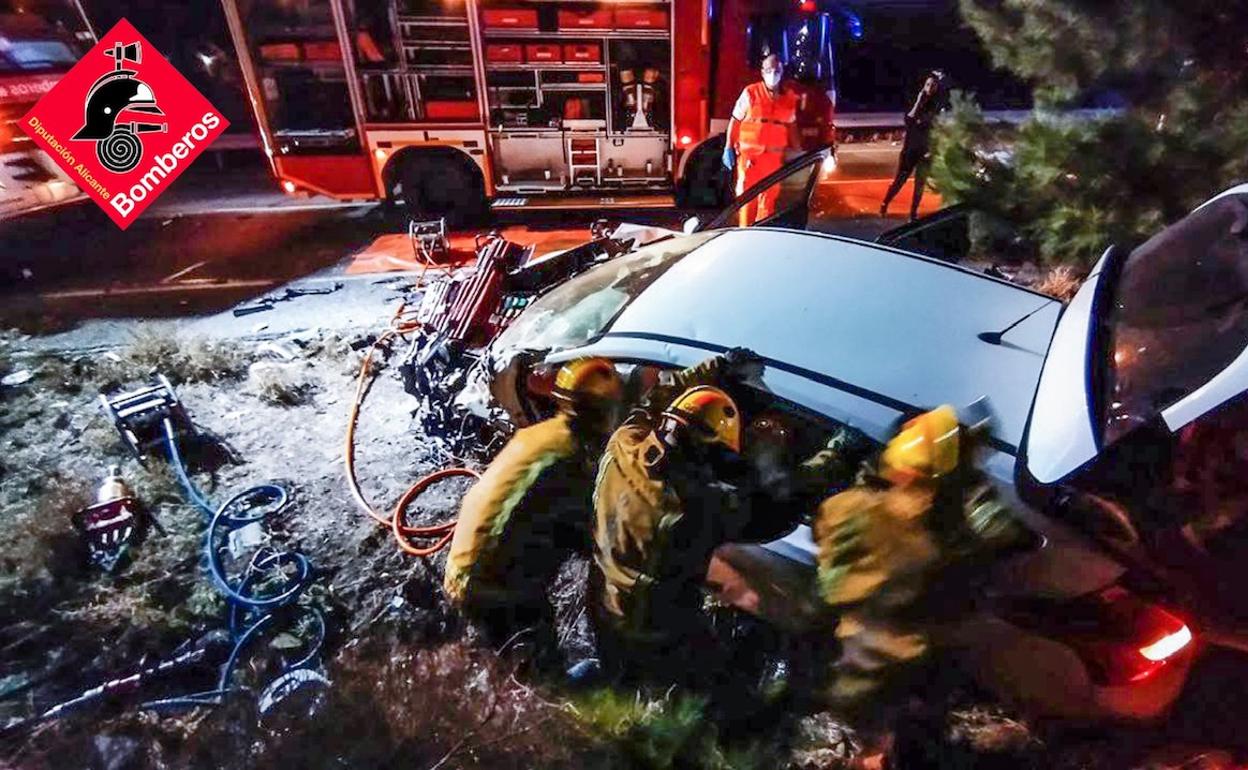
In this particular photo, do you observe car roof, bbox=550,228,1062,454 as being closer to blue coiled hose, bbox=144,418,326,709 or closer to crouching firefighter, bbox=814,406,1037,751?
crouching firefighter, bbox=814,406,1037,751

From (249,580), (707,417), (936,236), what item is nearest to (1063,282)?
(936,236)

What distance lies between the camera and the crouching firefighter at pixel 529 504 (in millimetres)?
2590

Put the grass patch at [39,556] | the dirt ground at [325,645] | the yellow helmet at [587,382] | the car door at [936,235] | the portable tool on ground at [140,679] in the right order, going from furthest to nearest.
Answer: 1. the car door at [936,235]
2. the grass patch at [39,556]
3. the portable tool on ground at [140,679]
4. the dirt ground at [325,645]
5. the yellow helmet at [587,382]

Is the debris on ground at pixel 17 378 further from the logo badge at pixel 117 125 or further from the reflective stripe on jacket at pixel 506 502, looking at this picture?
the reflective stripe on jacket at pixel 506 502

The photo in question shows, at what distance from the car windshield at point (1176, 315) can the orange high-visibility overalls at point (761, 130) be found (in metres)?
3.50

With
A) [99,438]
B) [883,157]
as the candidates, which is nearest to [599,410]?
[99,438]

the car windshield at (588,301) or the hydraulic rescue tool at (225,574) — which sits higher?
the car windshield at (588,301)

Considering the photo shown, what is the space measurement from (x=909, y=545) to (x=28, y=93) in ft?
32.4

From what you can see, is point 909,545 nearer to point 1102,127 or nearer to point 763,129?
point 1102,127

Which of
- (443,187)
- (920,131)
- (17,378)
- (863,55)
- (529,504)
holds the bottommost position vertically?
(17,378)

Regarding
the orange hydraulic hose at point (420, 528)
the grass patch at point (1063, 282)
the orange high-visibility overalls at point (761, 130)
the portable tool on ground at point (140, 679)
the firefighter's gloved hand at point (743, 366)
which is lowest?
the portable tool on ground at point (140, 679)

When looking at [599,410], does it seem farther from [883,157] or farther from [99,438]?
[883,157]

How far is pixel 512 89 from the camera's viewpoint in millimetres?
7422

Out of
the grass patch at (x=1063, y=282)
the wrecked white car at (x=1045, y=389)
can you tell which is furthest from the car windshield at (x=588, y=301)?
the grass patch at (x=1063, y=282)
